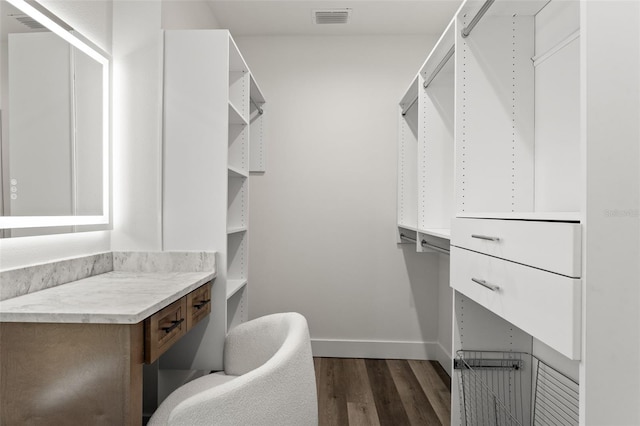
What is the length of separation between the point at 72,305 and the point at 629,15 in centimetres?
170

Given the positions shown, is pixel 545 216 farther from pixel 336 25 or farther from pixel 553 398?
pixel 336 25

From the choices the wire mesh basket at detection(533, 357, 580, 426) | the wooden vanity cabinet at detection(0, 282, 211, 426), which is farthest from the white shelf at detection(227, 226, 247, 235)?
the wire mesh basket at detection(533, 357, 580, 426)

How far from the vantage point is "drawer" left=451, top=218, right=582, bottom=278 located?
3.18 ft

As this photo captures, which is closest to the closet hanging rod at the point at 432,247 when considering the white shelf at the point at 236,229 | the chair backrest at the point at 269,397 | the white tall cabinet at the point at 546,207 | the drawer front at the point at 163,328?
the white tall cabinet at the point at 546,207

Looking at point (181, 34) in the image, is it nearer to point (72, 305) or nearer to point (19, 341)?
point (72, 305)

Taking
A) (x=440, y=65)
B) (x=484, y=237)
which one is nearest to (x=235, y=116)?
(x=440, y=65)

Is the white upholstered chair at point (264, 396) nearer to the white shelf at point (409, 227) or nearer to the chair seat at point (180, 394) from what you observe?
the chair seat at point (180, 394)

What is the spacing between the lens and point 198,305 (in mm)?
1756

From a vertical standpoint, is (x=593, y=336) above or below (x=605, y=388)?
above

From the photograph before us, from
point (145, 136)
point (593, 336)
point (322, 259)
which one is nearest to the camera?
point (593, 336)

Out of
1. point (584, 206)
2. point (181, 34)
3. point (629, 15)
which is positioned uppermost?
point (181, 34)

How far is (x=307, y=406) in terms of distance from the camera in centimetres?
131

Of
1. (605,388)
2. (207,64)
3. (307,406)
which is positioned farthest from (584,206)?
(207,64)

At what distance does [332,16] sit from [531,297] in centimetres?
254
